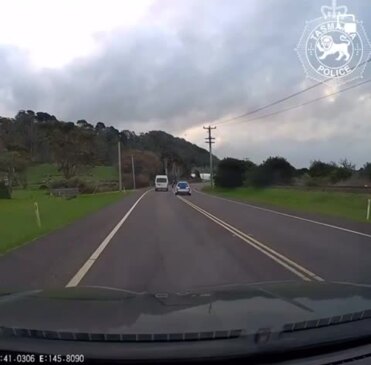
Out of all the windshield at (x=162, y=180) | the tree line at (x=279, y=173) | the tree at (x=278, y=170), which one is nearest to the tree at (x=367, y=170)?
the tree line at (x=279, y=173)

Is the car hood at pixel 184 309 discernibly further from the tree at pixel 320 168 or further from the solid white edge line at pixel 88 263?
the tree at pixel 320 168

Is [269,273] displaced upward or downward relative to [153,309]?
downward

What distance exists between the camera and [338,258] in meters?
12.7

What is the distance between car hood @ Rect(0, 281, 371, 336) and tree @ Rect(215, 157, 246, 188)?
252ft

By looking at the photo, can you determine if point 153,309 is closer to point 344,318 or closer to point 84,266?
point 344,318

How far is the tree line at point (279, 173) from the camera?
2616 inches

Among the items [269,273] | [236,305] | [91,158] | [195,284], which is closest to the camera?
[236,305]

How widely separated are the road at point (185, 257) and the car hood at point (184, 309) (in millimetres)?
3726

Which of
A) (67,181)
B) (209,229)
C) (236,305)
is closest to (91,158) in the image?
(67,181)

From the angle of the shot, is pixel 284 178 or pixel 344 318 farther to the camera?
pixel 284 178

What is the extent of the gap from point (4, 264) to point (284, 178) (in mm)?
68850

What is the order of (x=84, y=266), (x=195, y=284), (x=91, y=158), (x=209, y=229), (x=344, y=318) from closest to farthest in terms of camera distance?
(x=344, y=318) < (x=195, y=284) < (x=84, y=266) < (x=209, y=229) < (x=91, y=158)

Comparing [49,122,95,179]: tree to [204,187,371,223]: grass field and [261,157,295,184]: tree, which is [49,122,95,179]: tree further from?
[204,187,371,223]: grass field

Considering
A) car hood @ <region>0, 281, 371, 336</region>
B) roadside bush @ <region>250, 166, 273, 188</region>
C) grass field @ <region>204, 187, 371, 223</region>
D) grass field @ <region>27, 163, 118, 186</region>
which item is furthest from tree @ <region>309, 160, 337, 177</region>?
car hood @ <region>0, 281, 371, 336</region>
